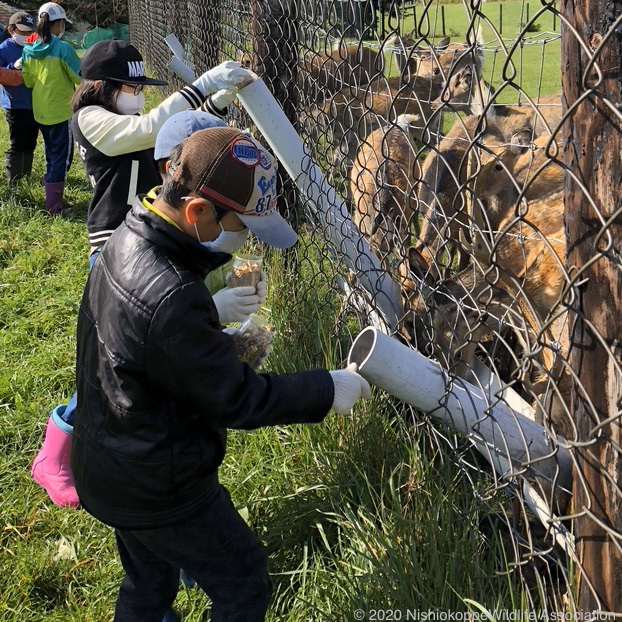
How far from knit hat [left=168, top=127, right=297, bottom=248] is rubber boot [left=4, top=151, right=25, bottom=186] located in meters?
7.36

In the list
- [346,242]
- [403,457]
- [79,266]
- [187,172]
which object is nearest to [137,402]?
[187,172]

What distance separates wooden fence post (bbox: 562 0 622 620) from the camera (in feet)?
4.82

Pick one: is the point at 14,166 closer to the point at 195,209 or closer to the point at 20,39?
the point at 20,39

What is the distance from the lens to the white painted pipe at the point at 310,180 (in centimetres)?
326

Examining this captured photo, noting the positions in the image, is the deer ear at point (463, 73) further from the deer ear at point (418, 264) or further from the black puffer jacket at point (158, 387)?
the black puffer jacket at point (158, 387)

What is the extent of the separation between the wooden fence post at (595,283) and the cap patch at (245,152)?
809mm

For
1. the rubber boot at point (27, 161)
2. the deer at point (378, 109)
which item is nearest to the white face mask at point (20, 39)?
the rubber boot at point (27, 161)

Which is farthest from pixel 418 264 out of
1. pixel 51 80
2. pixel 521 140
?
pixel 51 80

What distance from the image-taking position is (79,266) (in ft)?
20.4

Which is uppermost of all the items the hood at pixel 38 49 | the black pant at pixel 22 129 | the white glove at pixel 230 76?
the white glove at pixel 230 76

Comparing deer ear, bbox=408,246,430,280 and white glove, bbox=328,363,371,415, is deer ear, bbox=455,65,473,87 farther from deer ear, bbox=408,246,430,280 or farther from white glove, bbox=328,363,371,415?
white glove, bbox=328,363,371,415

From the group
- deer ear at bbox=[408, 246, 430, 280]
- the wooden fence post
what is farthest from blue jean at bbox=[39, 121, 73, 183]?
the wooden fence post

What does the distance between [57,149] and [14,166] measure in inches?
43.5

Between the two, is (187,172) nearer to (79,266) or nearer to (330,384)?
(330,384)
